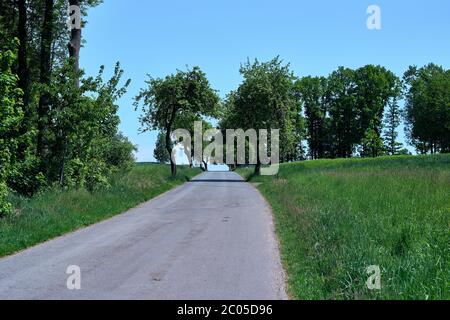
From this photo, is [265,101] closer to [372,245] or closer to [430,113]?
[372,245]

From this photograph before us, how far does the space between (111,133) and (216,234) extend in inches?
507

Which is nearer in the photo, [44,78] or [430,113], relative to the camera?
[44,78]

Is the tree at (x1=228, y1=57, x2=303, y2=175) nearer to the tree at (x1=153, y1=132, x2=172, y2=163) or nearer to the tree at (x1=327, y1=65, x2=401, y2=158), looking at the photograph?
the tree at (x1=327, y1=65, x2=401, y2=158)

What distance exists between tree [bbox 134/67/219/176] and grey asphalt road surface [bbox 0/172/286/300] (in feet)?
106

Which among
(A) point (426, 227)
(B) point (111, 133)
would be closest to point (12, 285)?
(A) point (426, 227)

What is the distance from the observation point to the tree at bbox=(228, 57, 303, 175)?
48.1 metres

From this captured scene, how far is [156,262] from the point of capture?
9805 mm

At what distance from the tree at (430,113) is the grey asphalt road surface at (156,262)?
73.4 metres

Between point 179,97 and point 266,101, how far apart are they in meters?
8.20

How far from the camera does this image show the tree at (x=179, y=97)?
47.8 meters

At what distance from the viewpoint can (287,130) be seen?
48.6 metres

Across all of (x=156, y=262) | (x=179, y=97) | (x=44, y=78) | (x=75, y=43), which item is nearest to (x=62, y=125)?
(x=44, y=78)

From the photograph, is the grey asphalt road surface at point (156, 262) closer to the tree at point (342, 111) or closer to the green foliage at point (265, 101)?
the green foliage at point (265, 101)
